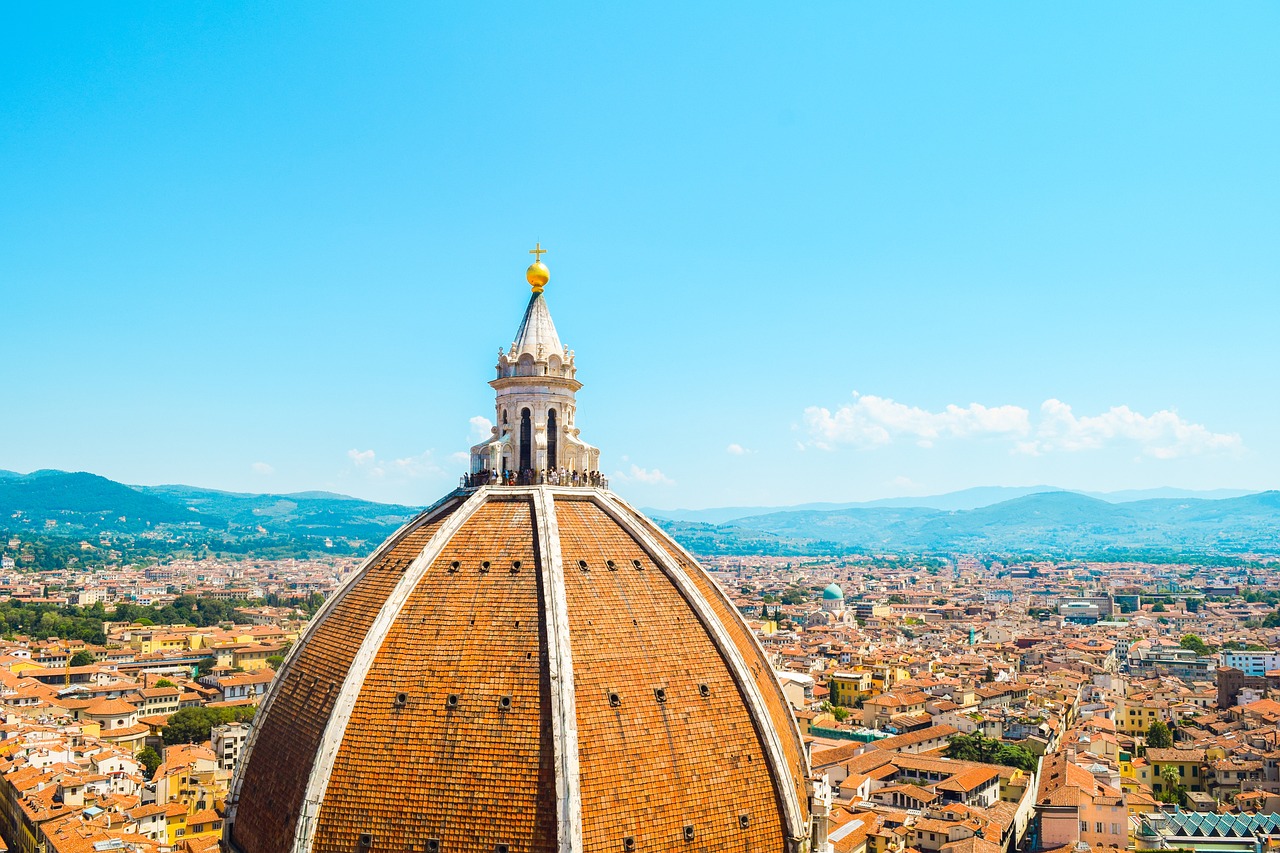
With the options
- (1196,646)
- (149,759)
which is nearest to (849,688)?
(149,759)

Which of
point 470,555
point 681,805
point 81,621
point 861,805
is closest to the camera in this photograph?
point 681,805

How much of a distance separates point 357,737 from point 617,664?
3.18 m

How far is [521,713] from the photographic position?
12.6m

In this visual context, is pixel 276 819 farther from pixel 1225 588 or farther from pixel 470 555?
pixel 1225 588

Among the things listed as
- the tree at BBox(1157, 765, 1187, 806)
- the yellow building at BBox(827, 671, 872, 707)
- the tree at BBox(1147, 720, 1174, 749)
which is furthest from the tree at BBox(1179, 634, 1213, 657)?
the tree at BBox(1157, 765, 1187, 806)

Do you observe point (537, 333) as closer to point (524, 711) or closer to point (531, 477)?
point (531, 477)

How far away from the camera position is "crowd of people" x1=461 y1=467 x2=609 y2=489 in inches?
639

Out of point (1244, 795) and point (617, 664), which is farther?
point (1244, 795)

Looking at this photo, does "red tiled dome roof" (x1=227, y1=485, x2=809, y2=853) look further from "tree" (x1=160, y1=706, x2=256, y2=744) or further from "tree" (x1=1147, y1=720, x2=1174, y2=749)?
"tree" (x1=1147, y1=720, x2=1174, y2=749)

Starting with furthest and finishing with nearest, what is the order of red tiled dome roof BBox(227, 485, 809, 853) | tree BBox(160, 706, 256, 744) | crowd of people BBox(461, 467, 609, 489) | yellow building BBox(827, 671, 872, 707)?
yellow building BBox(827, 671, 872, 707), tree BBox(160, 706, 256, 744), crowd of people BBox(461, 467, 609, 489), red tiled dome roof BBox(227, 485, 809, 853)

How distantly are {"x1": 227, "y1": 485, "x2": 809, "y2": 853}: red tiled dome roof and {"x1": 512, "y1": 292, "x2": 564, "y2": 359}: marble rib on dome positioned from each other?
256cm

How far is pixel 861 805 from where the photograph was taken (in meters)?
43.1

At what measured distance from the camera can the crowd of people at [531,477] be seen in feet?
53.3

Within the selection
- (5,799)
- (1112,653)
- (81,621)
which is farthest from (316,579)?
(5,799)
